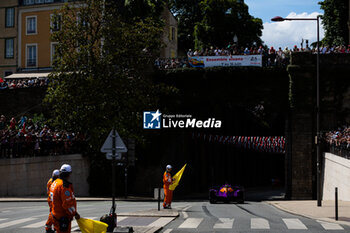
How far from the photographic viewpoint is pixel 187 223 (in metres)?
18.6

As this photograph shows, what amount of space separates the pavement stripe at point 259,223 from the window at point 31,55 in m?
44.5

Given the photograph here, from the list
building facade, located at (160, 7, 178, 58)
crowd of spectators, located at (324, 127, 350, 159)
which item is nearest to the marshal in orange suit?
crowd of spectators, located at (324, 127, 350, 159)

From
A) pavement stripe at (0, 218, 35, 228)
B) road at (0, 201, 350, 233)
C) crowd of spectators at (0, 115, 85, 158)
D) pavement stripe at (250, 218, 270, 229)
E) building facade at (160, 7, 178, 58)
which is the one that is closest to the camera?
road at (0, 201, 350, 233)

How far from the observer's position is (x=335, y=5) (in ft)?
204

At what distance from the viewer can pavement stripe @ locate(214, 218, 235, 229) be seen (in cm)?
1752

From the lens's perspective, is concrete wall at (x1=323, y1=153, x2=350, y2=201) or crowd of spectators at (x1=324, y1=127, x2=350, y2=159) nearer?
concrete wall at (x1=323, y1=153, x2=350, y2=201)

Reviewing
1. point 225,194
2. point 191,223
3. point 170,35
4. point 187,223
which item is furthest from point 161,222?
point 170,35

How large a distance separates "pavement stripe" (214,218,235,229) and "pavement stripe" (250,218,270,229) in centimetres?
67

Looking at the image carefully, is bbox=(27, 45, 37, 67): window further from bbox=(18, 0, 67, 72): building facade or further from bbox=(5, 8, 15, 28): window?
bbox=(5, 8, 15, 28): window

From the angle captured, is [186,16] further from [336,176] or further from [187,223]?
[187,223]

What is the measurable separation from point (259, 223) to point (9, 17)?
4894 centimetres

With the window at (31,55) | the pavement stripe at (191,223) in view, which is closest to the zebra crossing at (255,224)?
the pavement stripe at (191,223)

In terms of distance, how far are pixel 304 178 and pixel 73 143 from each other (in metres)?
16.4

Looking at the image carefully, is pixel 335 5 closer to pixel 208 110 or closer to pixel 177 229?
pixel 208 110
